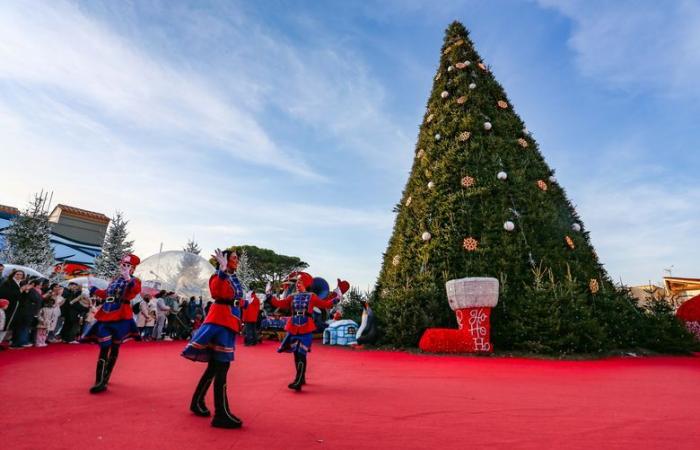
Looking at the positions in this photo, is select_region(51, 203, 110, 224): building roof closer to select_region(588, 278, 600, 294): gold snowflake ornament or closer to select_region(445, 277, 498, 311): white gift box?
select_region(445, 277, 498, 311): white gift box

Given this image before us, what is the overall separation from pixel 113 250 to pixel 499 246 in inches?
996

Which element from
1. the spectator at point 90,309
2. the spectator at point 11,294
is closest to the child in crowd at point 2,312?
the spectator at point 11,294

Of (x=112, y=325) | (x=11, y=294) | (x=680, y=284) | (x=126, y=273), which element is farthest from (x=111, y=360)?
(x=680, y=284)

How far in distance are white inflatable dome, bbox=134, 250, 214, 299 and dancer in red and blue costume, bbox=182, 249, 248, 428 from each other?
2046 centimetres

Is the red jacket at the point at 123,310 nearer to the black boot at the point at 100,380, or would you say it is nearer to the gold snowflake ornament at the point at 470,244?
the black boot at the point at 100,380

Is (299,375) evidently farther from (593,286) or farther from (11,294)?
(593,286)

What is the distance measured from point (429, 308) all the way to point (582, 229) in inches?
234

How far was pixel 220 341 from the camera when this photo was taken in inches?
154

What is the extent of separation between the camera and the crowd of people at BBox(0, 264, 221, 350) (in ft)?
31.4

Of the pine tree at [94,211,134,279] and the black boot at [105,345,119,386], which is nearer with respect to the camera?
the black boot at [105,345,119,386]

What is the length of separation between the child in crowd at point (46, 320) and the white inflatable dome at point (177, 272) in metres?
11.8

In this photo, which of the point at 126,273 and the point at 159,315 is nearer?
the point at 126,273

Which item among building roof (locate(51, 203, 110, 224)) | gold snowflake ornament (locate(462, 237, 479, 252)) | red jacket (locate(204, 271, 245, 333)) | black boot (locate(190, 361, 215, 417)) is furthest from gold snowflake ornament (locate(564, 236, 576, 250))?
building roof (locate(51, 203, 110, 224))

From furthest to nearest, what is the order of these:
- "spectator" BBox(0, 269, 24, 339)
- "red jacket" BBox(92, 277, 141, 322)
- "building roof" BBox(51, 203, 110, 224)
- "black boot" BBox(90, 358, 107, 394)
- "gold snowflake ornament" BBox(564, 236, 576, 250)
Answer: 1. "building roof" BBox(51, 203, 110, 224)
2. "gold snowflake ornament" BBox(564, 236, 576, 250)
3. "spectator" BBox(0, 269, 24, 339)
4. "red jacket" BBox(92, 277, 141, 322)
5. "black boot" BBox(90, 358, 107, 394)
